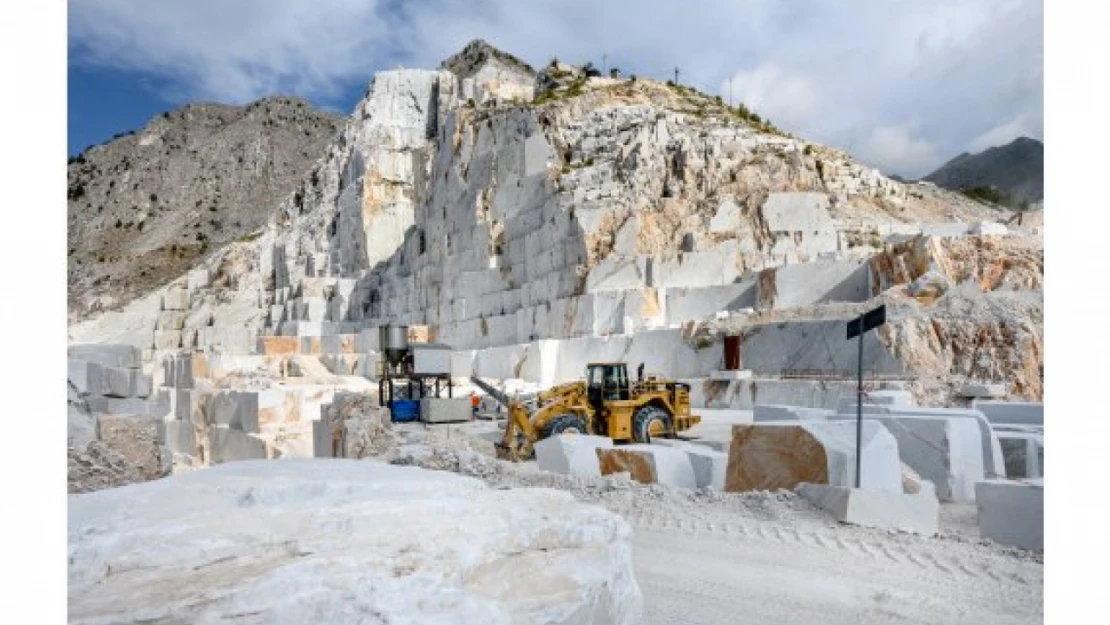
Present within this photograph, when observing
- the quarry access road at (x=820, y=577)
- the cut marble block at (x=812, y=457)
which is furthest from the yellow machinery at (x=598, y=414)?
the quarry access road at (x=820, y=577)

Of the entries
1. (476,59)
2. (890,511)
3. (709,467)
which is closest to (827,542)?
(890,511)

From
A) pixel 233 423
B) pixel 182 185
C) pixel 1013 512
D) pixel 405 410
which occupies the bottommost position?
pixel 233 423

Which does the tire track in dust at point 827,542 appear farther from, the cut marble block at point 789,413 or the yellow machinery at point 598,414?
the yellow machinery at point 598,414

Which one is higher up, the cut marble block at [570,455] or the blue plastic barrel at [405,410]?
the cut marble block at [570,455]

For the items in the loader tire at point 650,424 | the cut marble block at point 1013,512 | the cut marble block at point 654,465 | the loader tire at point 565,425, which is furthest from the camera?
the loader tire at point 650,424

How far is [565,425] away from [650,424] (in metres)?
1.27

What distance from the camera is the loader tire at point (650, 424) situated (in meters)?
9.81

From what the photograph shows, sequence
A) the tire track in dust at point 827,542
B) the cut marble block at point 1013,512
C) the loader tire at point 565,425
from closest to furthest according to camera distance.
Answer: the tire track in dust at point 827,542
the cut marble block at point 1013,512
the loader tire at point 565,425

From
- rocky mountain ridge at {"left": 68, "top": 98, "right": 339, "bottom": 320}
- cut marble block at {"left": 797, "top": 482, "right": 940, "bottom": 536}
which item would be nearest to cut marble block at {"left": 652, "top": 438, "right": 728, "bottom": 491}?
cut marble block at {"left": 797, "top": 482, "right": 940, "bottom": 536}

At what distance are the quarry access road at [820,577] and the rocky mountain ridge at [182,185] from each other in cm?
6330

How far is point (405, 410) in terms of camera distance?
1218cm

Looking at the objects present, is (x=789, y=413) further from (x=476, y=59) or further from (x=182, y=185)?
(x=182, y=185)

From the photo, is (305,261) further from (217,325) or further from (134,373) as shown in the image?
(134,373)

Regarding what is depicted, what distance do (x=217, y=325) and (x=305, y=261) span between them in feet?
21.9
